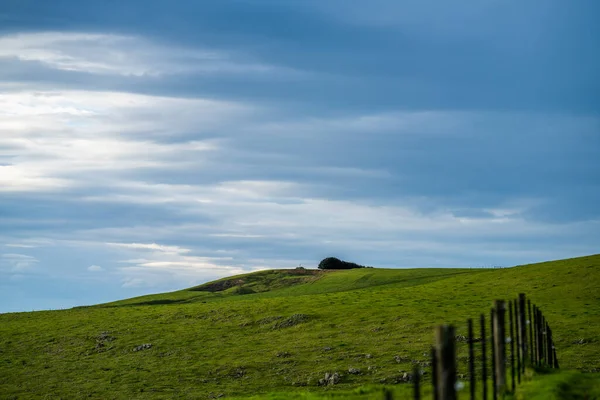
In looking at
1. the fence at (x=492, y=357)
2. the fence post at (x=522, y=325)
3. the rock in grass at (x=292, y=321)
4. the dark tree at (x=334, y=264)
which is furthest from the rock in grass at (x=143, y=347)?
the dark tree at (x=334, y=264)

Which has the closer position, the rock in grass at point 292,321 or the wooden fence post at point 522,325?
the wooden fence post at point 522,325

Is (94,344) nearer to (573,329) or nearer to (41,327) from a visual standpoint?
(41,327)

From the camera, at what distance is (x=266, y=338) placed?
64.0 meters

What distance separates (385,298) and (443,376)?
64.7 m

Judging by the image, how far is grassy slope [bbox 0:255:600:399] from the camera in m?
50.1

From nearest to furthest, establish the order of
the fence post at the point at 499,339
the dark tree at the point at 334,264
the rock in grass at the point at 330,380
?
the fence post at the point at 499,339
the rock in grass at the point at 330,380
the dark tree at the point at 334,264

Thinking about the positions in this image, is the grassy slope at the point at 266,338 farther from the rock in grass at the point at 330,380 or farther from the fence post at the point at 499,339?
the fence post at the point at 499,339

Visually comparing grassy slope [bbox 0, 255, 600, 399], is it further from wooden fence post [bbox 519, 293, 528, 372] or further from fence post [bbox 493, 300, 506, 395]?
fence post [bbox 493, 300, 506, 395]

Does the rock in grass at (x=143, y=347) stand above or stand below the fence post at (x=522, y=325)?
below

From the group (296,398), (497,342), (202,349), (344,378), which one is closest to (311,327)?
(202,349)

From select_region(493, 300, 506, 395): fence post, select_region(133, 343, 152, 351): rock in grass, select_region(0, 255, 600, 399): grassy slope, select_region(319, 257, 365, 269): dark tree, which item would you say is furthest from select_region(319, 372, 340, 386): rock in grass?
select_region(319, 257, 365, 269): dark tree

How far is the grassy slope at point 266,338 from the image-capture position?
5009cm

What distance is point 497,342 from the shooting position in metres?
22.0

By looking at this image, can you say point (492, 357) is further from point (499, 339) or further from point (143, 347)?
point (143, 347)
